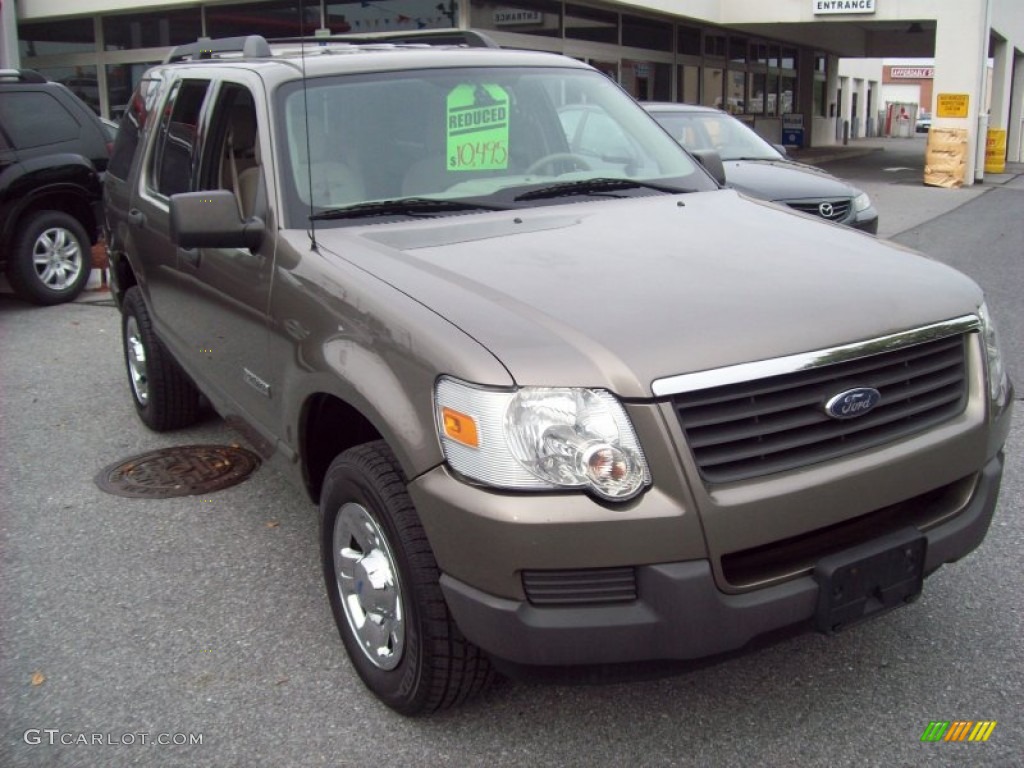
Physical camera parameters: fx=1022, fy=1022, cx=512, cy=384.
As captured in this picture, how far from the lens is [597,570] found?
7.77 ft

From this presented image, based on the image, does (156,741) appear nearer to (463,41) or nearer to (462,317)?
(462,317)

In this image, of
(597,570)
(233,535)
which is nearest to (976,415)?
(597,570)

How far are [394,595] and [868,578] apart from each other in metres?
1.25

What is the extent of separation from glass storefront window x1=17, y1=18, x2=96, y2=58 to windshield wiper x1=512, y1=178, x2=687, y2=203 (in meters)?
21.1

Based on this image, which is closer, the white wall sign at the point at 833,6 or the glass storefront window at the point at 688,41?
the white wall sign at the point at 833,6

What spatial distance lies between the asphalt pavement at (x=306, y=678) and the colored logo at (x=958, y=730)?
21 mm

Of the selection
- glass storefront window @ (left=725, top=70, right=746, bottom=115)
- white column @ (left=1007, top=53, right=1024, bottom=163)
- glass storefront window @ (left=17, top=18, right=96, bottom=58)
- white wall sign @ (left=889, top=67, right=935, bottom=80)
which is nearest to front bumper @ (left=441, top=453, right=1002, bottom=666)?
glass storefront window @ (left=17, top=18, right=96, bottom=58)

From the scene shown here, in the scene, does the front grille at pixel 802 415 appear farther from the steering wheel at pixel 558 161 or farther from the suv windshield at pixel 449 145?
the steering wheel at pixel 558 161

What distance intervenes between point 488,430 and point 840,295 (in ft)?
3.55

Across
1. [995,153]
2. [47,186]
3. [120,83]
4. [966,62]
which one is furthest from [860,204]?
[995,153]

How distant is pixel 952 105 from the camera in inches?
866

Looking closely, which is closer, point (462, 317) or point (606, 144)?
point (462, 317)

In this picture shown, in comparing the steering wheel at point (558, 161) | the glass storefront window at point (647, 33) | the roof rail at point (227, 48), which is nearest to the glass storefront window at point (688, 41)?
the glass storefront window at point (647, 33)

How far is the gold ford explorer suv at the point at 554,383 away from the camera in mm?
2377
